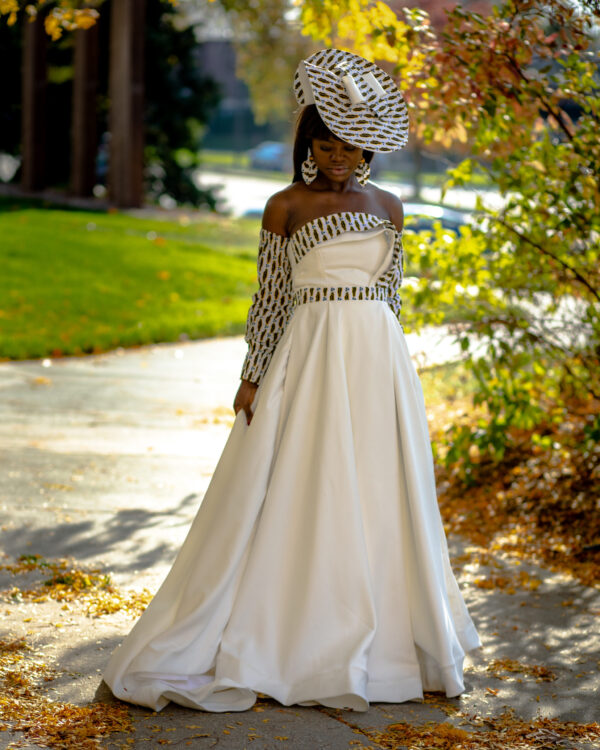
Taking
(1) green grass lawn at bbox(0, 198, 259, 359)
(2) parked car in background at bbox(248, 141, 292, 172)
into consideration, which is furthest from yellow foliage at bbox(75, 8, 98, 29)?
(2) parked car in background at bbox(248, 141, 292, 172)

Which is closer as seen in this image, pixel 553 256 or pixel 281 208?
pixel 281 208

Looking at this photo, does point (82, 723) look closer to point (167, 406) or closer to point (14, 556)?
point (14, 556)

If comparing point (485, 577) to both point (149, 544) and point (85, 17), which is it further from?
point (85, 17)

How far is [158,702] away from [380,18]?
3968 millimetres

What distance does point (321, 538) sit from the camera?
3.74 meters

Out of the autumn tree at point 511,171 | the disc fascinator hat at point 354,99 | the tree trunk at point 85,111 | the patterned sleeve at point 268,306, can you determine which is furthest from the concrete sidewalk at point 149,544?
the tree trunk at point 85,111

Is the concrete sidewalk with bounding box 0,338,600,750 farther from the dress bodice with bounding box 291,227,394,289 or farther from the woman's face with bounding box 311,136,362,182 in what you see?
the woman's face with bounding box 311,136,362,182

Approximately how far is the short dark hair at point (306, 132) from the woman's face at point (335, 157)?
0.07 ft

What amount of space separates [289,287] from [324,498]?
82cm

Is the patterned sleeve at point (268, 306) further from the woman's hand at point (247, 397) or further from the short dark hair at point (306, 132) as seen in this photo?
the short dark hair at point (306, 132)

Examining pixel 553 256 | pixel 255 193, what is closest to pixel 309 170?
pixel 553 256

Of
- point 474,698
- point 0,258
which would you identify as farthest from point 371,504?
point 0,258

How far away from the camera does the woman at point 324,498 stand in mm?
3709

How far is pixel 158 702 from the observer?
3625 mm
